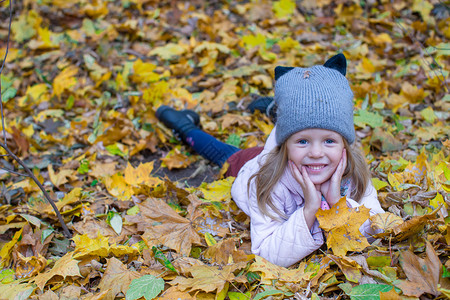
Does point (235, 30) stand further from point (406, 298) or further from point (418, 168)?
point (406, 298)

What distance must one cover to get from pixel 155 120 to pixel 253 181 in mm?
1697

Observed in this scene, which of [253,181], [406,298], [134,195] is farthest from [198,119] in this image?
[406,298]

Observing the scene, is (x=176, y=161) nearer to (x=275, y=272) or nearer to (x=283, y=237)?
(x=283, y=237)

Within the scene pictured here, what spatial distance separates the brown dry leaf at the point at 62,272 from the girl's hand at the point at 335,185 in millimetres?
1361

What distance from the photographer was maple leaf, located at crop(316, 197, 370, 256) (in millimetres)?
1809

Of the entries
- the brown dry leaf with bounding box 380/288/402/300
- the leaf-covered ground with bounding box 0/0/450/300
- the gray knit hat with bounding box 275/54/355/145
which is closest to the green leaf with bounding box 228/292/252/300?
the leaf-covered ground with bounding box 0/0/450/300

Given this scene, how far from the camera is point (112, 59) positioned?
4.45m

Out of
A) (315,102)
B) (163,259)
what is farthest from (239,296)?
(315,102)

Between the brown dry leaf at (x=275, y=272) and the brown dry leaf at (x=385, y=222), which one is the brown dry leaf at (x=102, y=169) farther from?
the brown dry leaf at (x=385, y=222)

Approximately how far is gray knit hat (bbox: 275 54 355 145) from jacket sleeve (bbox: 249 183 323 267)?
438mm

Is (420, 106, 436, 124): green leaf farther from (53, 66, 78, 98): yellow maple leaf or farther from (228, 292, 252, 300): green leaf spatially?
(53, 66, 78, 98): yellow maple leaf

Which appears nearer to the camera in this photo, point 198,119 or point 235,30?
point 198,119

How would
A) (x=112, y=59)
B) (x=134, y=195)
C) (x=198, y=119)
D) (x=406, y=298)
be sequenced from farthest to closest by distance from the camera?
1. (x=112, y=59)
2. (x=198, y=119)
3. (x=134, y=195)
4. (x=406, y=298)

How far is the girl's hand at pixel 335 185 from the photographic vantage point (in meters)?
2.01
